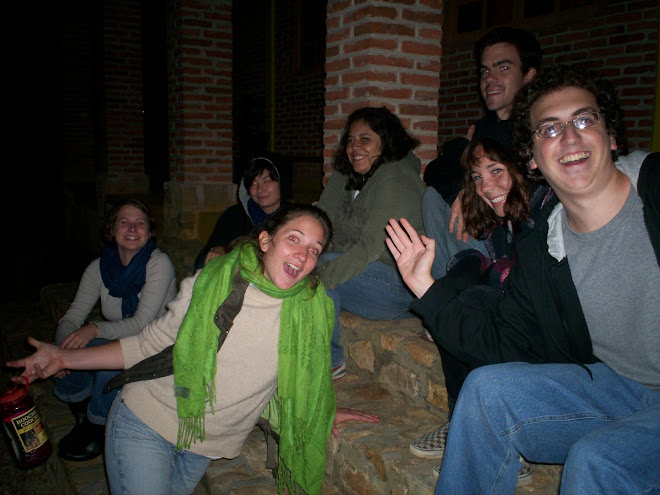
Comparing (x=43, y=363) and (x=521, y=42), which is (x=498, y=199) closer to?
(x=521, y=42)

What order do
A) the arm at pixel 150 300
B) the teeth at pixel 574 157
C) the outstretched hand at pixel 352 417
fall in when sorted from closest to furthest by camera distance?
the teeth at pixel 574 157, the outstretched hand at pixel 352 417, the arm at pixel 150 300

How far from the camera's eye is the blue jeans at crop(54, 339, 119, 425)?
2.94 metres

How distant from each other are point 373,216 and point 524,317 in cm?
119

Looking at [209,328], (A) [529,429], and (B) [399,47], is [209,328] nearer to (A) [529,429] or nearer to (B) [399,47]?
(A) [529,429]

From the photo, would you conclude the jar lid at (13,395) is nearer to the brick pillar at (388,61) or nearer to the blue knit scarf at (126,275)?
the blue knit scarf at (126,275)

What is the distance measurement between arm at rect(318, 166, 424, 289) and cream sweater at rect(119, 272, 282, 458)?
66 cm

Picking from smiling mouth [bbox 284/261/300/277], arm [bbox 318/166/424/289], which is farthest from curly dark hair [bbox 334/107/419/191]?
smiling mouth [bbox 284/261/300/277]

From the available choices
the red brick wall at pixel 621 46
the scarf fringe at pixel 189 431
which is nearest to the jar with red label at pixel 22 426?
the scarf fringe at pixel 189 431

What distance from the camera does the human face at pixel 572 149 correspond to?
160 centimetres

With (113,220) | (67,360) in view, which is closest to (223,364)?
(67,360)

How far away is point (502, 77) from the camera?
9.61 ft

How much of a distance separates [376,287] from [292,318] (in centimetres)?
80

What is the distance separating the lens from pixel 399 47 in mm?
3453

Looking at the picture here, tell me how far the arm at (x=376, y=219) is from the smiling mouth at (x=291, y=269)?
64 cm
